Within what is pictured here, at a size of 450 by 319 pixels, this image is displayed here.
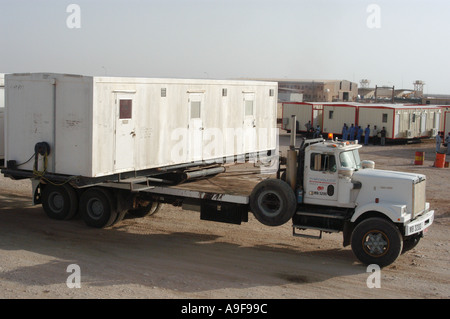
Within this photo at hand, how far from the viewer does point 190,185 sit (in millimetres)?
14430

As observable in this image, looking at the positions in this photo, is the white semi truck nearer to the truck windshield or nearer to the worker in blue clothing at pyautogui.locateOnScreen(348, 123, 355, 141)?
the truck windshield

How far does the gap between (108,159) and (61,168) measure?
4.09ft

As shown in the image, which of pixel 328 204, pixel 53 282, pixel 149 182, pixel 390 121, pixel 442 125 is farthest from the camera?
pixel 442 125

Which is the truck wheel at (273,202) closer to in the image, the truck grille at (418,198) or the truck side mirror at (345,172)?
the truck side mirror at (345,172)

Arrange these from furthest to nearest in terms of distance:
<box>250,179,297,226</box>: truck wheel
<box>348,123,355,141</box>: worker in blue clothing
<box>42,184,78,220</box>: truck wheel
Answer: <box>348,123,355,141</box>: worker in blue clothing → <box>42,184,78,220</box>: truck wheel → <box>250,179,297,226</box>: truck wheel

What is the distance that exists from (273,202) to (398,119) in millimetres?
26267

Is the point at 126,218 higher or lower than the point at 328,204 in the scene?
lower

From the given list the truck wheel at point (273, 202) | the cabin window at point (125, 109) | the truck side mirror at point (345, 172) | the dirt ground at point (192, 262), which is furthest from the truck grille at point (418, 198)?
the cabin window at point (125, 109)

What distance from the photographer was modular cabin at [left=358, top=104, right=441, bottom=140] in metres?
36.3

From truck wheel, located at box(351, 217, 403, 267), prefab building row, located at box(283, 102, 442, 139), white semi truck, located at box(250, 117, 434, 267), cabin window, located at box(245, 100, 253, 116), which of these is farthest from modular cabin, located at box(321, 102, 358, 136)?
truck wheel, located at box(351, 217, 403, 267)

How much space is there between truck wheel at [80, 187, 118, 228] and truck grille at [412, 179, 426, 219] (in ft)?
23.1

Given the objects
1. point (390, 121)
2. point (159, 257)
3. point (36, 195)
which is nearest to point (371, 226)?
point (159, 257)

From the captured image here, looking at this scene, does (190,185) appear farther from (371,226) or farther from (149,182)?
(371,226)
